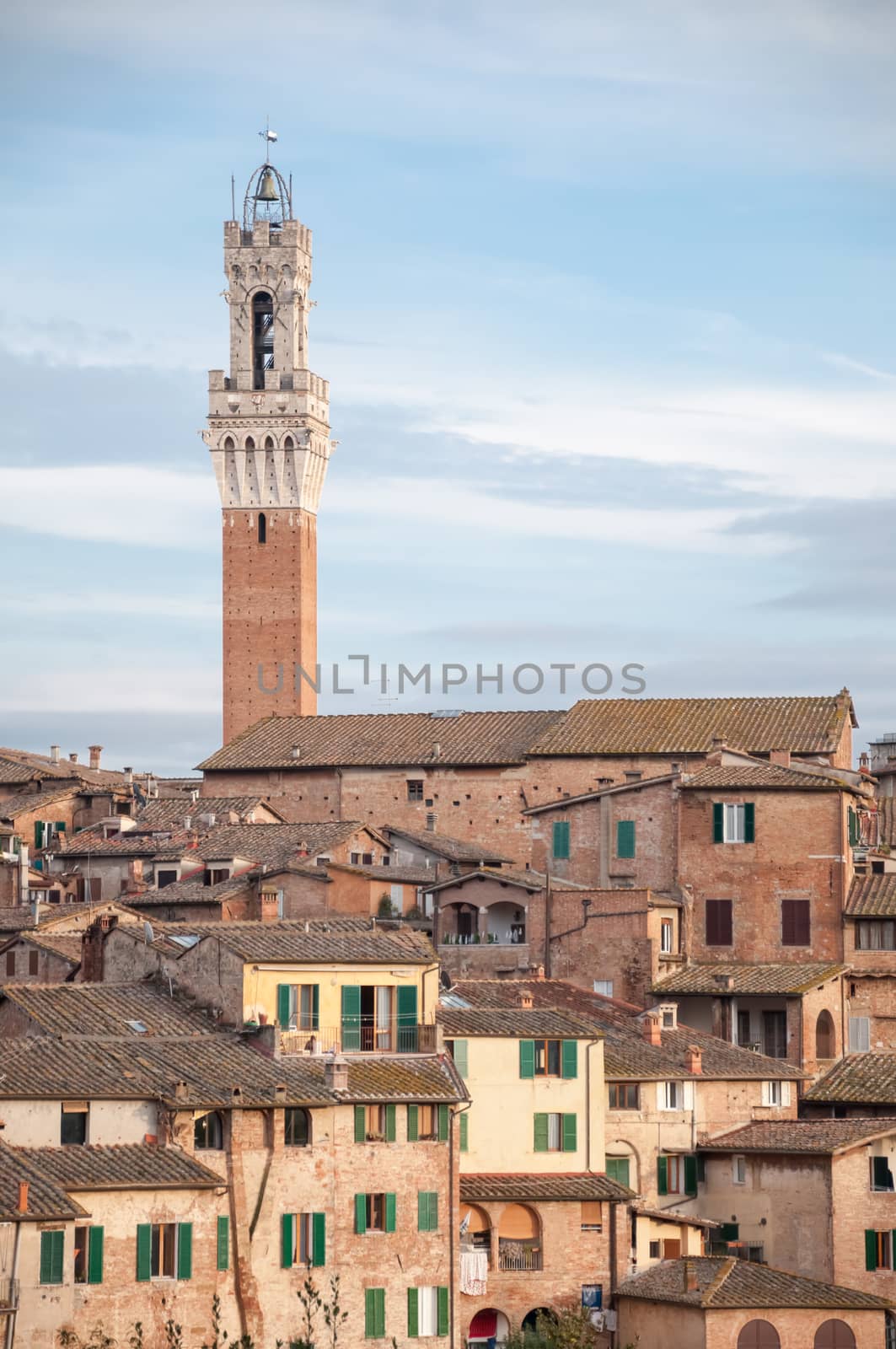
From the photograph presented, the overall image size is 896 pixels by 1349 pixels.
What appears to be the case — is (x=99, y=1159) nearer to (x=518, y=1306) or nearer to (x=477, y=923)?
(x=518, y=1306)

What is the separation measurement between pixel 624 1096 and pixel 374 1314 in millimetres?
8118

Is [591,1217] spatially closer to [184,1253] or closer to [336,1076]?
[336,1076]

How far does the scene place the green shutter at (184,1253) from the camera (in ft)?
122

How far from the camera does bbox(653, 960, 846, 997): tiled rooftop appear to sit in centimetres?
5247

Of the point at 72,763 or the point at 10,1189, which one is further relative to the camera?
the point at 72,763

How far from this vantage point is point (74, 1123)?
37.9 meters

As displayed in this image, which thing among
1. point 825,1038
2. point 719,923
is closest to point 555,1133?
point 825,1038

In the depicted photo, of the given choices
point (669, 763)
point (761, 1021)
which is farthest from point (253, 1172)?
point (669, 763)

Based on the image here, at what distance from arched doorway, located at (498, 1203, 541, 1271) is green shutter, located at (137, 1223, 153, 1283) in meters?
7.46

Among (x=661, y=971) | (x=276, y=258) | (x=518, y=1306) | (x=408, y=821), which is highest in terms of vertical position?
(x=276, y=258)

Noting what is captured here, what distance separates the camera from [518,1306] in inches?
1668

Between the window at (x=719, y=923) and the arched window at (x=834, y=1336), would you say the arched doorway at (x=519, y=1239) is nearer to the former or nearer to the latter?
the arched window at (x=834, y=1336)

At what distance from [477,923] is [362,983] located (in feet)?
50.1

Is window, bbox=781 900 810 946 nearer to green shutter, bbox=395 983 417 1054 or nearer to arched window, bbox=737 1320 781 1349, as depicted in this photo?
green shutter, bbox=395 983 417 1054
